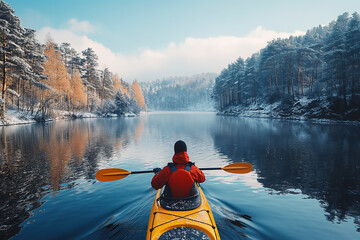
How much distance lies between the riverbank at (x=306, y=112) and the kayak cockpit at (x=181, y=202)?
106 ft

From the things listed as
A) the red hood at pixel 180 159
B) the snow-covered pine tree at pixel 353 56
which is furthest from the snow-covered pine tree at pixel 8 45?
the snow-covered pine tree at pixel 353 56

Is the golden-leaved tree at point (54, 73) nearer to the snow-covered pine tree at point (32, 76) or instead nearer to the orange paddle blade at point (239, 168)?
the snow-covered pine tree at point (32, 76)

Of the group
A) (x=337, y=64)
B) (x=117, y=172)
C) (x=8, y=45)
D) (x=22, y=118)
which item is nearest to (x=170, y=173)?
(x=117, y=172)

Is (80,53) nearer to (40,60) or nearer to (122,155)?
(40,60)

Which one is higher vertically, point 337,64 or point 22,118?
point 337,64

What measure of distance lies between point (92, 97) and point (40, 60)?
23888 mm

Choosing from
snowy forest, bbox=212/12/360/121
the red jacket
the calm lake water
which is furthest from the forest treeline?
snowy forest, bbox=212/12/360/121

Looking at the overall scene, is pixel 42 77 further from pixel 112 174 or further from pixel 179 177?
pixel 179 177

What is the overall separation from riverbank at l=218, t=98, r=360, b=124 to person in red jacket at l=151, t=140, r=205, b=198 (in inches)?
1270

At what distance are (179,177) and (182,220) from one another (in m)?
0.84

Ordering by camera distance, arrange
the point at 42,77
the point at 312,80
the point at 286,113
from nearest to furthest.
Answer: the point at 42,77 < the point at 286,113 < the point at 312,80

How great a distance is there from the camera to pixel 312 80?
41656 millimetres

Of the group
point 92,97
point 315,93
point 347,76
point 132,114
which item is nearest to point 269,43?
point 315,93

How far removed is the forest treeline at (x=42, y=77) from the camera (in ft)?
92.3
